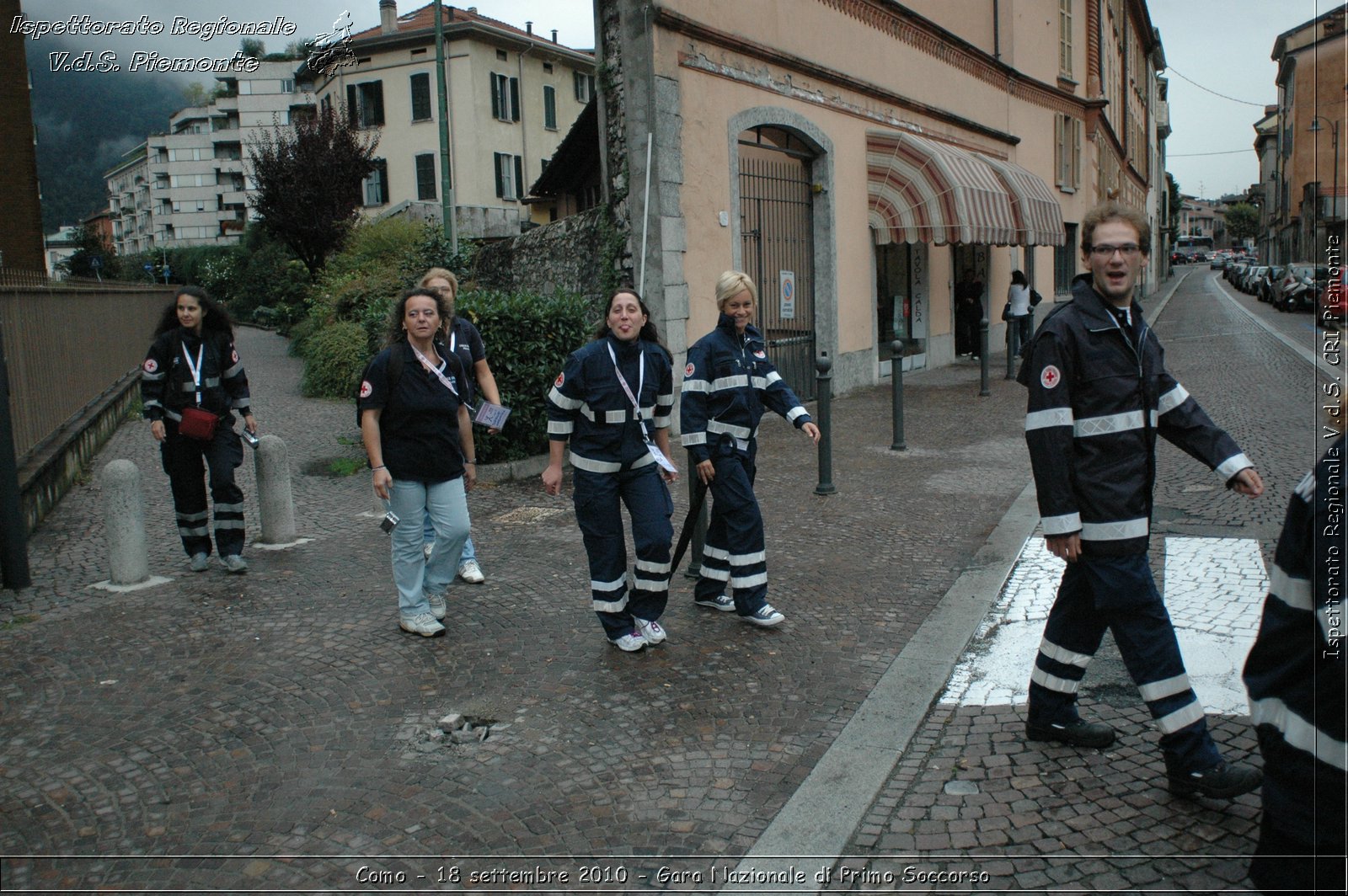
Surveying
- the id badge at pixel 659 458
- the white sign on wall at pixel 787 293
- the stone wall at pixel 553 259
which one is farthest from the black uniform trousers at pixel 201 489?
the white sign on wall at pixel 787 293

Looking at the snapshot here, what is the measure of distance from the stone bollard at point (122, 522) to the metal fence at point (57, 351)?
3.08ft

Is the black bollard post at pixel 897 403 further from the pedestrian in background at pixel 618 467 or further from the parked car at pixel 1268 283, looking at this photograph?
the parked car at pixel 1268 283

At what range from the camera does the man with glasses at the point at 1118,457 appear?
3.34m

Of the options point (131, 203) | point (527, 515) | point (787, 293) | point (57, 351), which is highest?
point (131, 203)

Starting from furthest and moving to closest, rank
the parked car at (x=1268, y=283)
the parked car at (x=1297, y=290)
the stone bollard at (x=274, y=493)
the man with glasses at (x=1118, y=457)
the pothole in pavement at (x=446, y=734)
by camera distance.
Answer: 1. the parked car at (x=1268, y=283)
2. the parked car at (x=1297, y=290)
3. the stone bollard at (x=274, y=493)
4. the pothole in pavement at (x=446, y=734)
5. the man with glasses at (x=1118, y=457)

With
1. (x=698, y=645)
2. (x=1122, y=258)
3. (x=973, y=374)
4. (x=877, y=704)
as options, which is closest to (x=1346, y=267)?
(x=1122, y=258)

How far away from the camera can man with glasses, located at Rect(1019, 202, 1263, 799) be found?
334 cm

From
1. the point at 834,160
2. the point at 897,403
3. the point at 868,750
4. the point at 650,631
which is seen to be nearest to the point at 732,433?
the point at 650,631

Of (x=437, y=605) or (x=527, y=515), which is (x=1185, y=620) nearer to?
(x=437, y=605)

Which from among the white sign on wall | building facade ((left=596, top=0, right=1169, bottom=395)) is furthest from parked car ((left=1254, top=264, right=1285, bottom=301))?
the white sign on wall

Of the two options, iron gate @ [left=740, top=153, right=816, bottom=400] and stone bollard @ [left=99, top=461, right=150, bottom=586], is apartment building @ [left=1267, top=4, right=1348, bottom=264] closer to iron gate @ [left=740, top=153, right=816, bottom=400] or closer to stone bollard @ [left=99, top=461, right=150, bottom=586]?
iron gate @ [left=740, top=153, right=816, bottom=400]

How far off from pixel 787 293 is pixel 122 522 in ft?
30.7

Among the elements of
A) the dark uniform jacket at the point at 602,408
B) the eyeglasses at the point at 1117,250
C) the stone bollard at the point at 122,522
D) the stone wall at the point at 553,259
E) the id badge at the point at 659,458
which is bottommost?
the stone bollard at the point at 122,522

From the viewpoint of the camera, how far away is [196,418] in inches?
248
